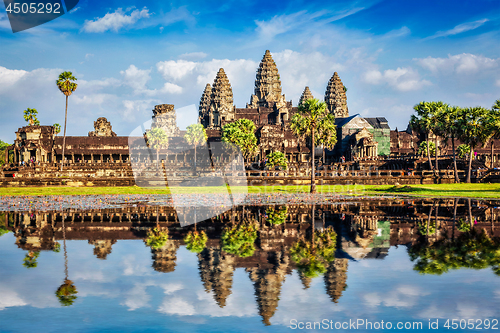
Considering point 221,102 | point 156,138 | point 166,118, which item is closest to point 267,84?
point 221,102

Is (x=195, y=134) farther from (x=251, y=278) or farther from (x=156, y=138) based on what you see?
(x=251, y=278)

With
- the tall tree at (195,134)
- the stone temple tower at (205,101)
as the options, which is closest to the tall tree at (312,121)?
the tall tree at (195,134)

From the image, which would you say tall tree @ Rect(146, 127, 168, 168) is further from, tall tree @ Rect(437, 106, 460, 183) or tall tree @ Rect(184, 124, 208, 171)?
tall tree @ Rect(437, 106, 460, 183)

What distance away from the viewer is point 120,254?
14.8 m

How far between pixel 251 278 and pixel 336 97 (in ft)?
536

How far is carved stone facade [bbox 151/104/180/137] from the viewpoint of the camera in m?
144

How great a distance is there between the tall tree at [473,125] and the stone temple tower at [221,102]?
8917 centimetres

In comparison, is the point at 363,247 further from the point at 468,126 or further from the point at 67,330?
the point at 468,126

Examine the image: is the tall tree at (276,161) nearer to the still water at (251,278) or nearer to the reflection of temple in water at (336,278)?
the still water at (251,278)

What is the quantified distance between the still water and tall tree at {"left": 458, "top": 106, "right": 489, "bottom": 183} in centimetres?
5034

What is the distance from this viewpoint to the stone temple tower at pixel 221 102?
497 ft

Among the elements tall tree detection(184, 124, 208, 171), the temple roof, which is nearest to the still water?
tall tree detection(184, 124, 208, 171)

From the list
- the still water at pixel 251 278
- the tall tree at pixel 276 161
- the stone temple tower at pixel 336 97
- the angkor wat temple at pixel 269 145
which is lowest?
the still water at pixel 251 278

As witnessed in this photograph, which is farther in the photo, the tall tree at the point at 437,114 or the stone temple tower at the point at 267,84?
the stone temple tower at the point at 267,84
